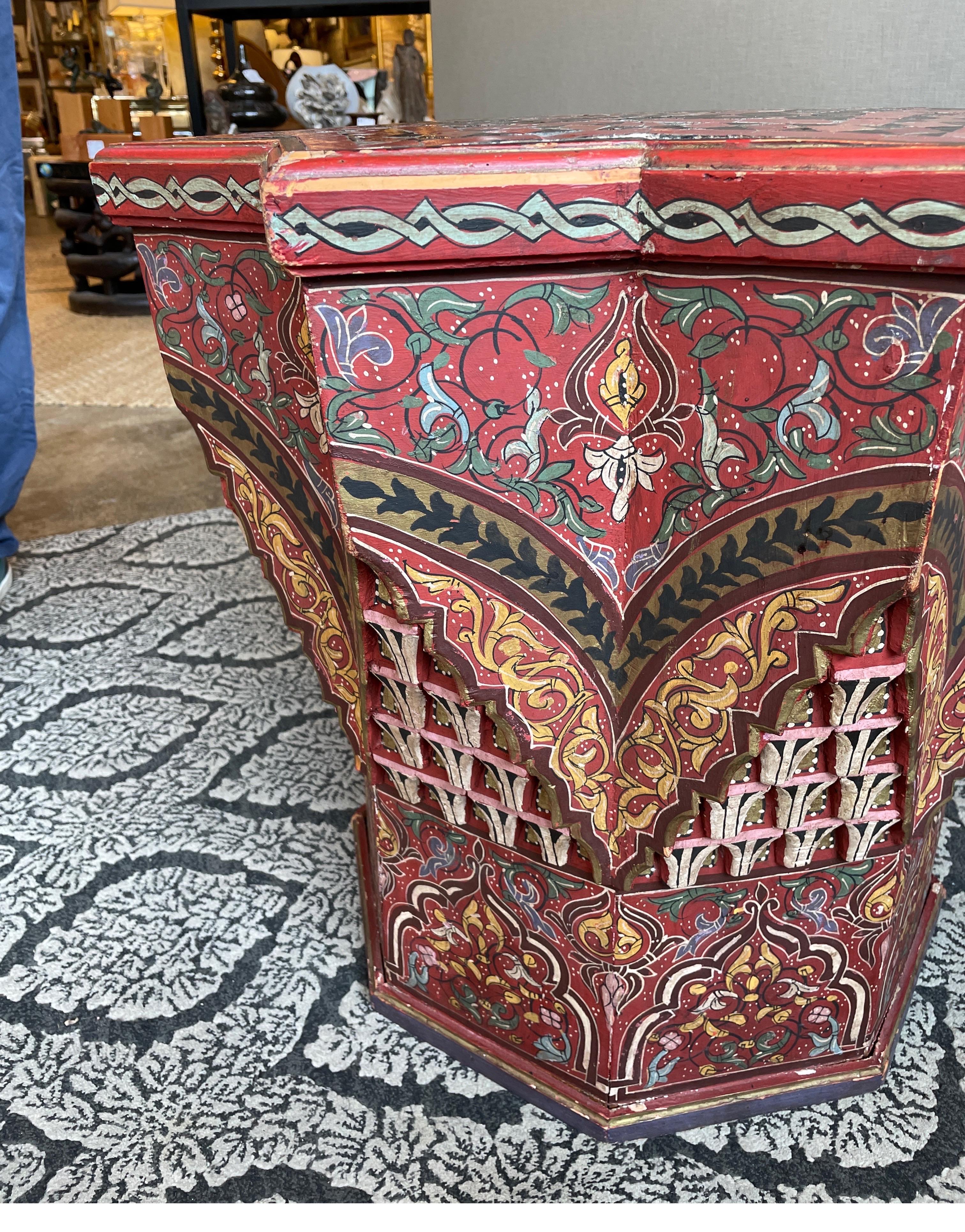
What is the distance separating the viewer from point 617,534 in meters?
0.69

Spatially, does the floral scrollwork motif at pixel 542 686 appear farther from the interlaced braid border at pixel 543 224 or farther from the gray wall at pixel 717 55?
the gray wall at pixel 717 55

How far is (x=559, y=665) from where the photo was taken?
741 mm

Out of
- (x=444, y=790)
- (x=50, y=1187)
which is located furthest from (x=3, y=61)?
(x=50, y=1187)

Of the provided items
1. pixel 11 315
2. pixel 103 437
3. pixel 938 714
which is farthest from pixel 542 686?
pixel 103 437

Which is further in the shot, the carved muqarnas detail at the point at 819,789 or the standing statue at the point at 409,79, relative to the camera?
the standing statue at the point at 409,79

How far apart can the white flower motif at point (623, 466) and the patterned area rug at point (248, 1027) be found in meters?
0.66

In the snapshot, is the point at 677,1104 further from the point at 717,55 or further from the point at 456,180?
the point at 717,55

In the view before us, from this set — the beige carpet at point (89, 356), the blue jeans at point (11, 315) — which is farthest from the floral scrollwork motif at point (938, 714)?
the beige carpet at point (89, 356)

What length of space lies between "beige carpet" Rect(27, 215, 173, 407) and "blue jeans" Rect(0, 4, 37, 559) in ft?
3.66

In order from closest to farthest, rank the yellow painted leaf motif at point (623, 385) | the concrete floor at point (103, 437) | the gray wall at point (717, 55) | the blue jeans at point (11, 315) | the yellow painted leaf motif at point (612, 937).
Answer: the yellow painted leaf motif at point (623, 385), the yellow painted leaf motif at point (612, 937), the gray wall at point (717, 55), the blue jeans at point (11, 315), the concrete floor at point (103, 437)

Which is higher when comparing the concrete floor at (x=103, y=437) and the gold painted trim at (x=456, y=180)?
the gold painted trim at (x=456, y=180)

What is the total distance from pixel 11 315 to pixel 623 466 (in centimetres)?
177

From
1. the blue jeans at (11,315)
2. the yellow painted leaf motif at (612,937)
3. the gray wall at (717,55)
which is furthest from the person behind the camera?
the blue jeans at (11,315)

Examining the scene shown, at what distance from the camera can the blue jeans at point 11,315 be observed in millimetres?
1839
